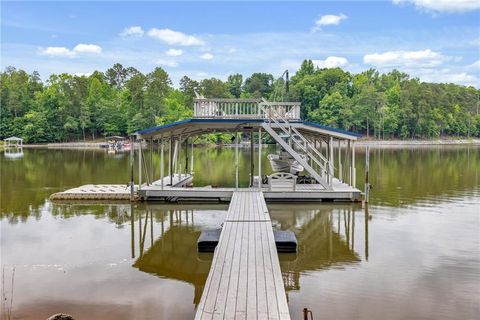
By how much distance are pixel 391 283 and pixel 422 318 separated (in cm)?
152

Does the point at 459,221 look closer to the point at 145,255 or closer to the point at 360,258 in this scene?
the point at 360,258

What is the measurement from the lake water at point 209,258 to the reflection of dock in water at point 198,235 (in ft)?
0.11

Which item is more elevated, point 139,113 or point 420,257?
point 139,113

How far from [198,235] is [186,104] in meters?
87.1

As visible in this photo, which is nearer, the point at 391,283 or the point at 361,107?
the point at 391,283

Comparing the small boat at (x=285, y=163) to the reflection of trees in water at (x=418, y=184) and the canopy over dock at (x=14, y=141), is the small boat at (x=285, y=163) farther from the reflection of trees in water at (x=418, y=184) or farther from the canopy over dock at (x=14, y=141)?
the canopy over dock at (x=14, y=141)

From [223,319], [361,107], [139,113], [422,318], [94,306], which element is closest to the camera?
[223,319]

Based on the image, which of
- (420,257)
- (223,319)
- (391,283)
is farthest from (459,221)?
(223,319)

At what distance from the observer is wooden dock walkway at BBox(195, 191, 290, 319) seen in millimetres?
5758

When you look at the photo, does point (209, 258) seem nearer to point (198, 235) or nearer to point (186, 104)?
point (198, 235)

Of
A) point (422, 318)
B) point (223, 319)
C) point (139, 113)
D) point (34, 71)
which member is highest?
point (34, 71)

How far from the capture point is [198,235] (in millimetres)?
12516

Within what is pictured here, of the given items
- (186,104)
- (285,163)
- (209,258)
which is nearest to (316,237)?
(209,258)

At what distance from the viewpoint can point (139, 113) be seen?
7969 centimetres
